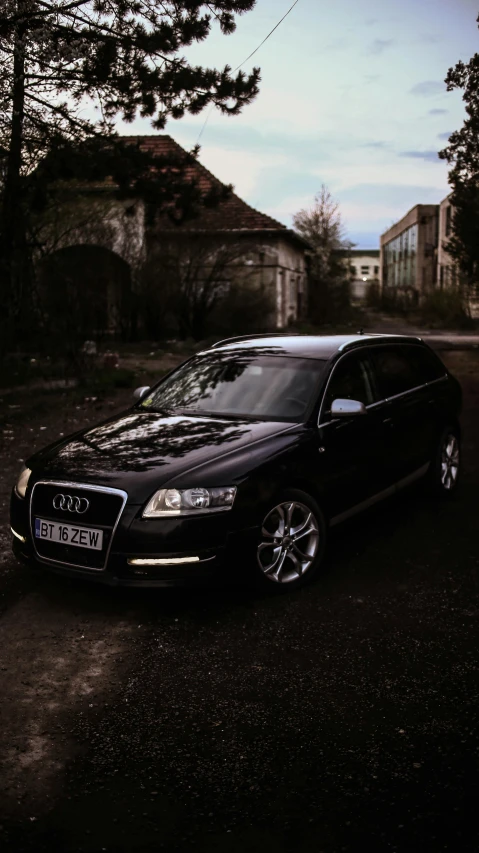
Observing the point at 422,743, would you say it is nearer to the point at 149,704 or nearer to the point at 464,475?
the point at 149,704

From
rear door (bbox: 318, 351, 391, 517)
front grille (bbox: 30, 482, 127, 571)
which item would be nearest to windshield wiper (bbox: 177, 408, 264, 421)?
rear door (bbox: 318, 351, 391, 517)

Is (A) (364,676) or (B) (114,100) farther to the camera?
(B) (114,100)

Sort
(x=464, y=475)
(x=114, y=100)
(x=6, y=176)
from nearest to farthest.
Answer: (x=464, y=475) → (x=114, y=100) → (x=6, y=176)

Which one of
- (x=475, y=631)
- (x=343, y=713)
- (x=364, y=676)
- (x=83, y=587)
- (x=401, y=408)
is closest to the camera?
(x=343, y=713)

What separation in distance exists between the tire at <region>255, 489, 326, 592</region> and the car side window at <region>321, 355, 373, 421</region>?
2.47 ft

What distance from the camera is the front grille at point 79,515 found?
4793 mm

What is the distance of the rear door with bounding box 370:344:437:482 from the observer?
676 cm

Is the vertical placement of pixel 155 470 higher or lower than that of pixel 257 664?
higher

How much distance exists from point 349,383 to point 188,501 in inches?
79.6

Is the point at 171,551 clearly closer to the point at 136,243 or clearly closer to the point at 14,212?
the point at 14,212

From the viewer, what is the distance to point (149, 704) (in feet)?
12.5

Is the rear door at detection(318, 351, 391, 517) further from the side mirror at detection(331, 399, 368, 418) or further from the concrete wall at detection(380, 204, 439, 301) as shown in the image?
the concrete wall at detection(380, 204, 439, 301)

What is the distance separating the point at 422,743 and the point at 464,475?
5629mm

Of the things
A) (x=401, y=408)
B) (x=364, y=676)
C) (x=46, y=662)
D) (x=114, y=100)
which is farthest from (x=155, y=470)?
(x=114, y=100)
